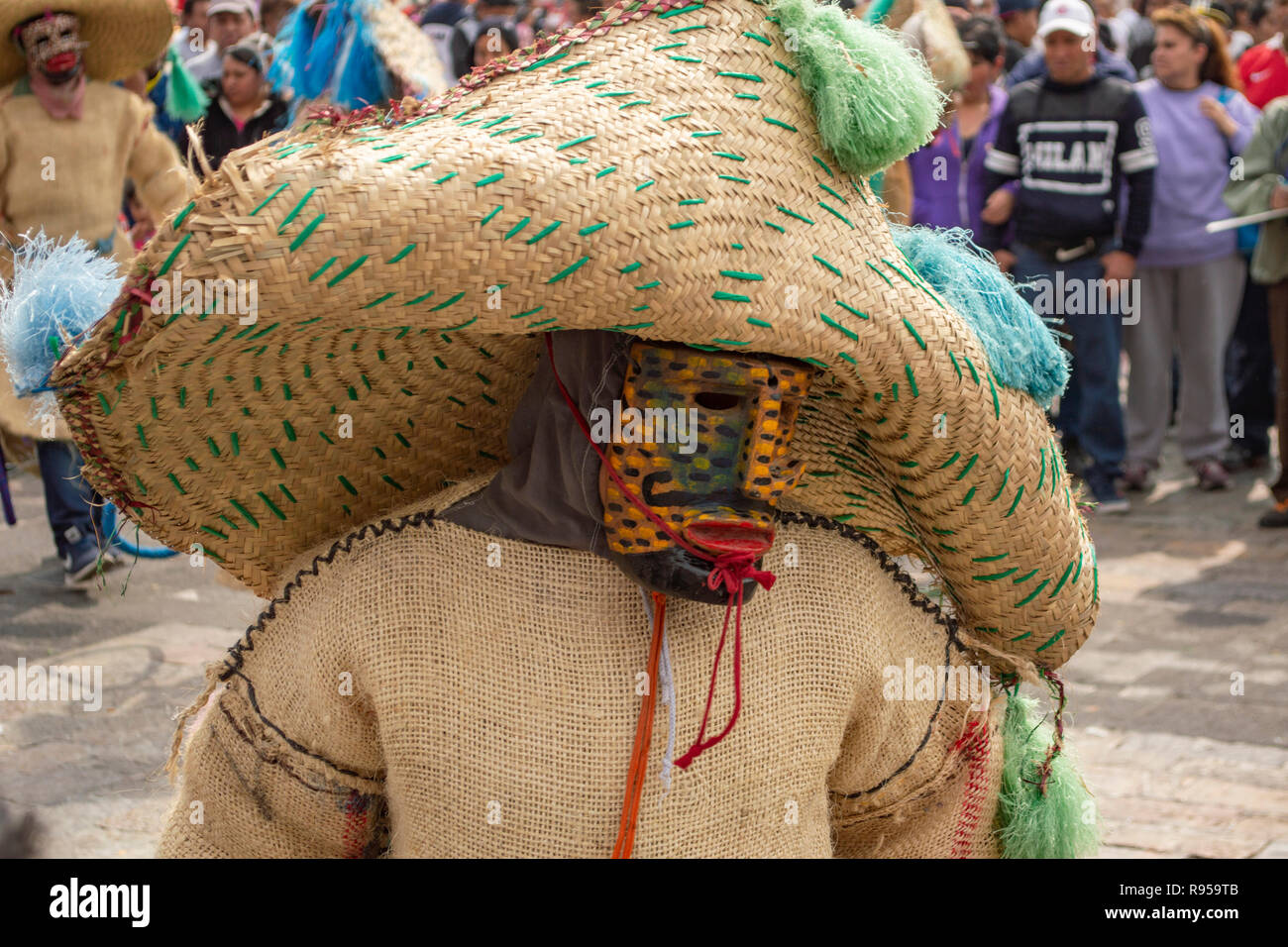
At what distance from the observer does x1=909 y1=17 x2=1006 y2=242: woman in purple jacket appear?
6828 mm

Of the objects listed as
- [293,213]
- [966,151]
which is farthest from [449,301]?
[966,151]

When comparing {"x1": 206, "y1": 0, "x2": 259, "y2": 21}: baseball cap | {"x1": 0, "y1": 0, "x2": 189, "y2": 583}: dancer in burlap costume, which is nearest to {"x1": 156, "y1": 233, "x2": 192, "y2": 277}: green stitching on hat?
{"x1": 0, "y1": 0, "x2": 189, "y2": 583}: dancer in burlap costume

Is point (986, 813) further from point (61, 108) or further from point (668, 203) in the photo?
point (61, 108)

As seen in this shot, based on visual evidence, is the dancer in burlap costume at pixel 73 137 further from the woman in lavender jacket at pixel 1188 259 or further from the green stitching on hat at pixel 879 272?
the woman in lavender jacket at pixel 1188 259

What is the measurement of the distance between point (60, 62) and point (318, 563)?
386cm

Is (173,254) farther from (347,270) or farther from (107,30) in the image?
(107,30)

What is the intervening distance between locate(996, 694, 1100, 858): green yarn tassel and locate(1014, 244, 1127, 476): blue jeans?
4593mm

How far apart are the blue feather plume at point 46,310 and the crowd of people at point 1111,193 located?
4089 mm

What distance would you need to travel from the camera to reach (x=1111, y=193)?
21.4ft

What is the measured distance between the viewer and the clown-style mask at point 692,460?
177 cm

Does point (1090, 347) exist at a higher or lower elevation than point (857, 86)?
lower

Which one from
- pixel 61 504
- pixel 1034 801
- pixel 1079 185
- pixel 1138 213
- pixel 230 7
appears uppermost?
pixel 230 7

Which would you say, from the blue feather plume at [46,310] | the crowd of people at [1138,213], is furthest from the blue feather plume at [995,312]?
the crowd of people at [1138,213]
